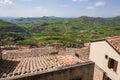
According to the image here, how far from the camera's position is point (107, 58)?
17234mm

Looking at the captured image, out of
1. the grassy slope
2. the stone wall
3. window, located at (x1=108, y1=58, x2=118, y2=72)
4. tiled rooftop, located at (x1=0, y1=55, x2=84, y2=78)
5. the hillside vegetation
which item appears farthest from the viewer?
the grassy slope

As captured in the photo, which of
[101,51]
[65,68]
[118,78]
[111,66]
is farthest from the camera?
[101,51]

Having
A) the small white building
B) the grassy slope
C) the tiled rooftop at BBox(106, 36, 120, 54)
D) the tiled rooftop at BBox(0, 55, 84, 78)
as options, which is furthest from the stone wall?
the grassy slope

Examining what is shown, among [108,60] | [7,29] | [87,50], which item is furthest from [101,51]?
[7,29]

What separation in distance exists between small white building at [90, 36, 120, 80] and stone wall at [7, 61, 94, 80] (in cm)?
490

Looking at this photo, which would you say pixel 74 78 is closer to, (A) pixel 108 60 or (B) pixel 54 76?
(B) pixel 54 76

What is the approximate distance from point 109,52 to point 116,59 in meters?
1.35

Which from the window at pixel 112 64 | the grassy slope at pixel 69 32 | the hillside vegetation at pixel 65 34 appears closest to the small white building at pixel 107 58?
the window at pixel 112 64

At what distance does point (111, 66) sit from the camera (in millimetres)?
16500

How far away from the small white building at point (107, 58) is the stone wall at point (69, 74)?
4903mm

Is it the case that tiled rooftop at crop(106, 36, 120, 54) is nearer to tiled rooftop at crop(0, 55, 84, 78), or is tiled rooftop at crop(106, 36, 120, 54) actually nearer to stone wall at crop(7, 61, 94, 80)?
tiled rooftop at crop(0, 55, 84, 78)

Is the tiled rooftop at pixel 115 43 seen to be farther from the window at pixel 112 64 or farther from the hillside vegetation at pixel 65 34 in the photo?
the hillside vegetation at pixel 65 34

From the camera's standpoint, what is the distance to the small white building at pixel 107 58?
51.1ft

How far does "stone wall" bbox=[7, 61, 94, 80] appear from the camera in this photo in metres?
9.15
